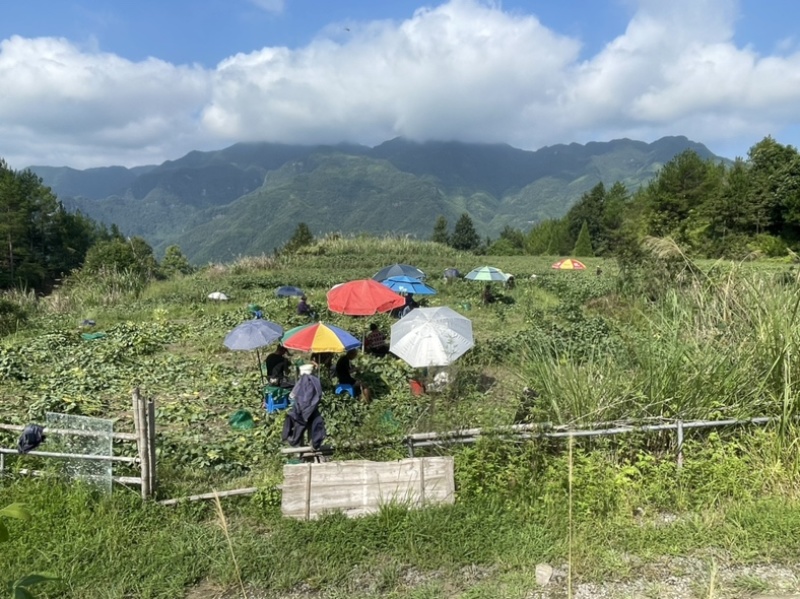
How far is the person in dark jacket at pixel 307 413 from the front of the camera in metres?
5.90

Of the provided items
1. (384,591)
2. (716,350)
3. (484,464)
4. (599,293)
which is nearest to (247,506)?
(384,591)

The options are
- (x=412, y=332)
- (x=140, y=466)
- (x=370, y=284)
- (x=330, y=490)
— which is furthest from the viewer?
(x=370, y=284)

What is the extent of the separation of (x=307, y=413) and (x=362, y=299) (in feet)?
12.2

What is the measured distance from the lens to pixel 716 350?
20.8 feet

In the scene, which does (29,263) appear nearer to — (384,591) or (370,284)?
(370,284)

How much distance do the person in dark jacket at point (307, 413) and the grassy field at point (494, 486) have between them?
30 centimetres

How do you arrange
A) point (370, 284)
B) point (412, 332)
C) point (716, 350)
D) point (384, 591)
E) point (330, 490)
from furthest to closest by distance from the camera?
point (370, 284)
point (412, 332)
point (716, 350)
point (330, 490)
point (384, 591)

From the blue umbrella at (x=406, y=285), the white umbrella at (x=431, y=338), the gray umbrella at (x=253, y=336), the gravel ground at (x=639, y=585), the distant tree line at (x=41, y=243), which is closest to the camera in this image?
the gravel ground at (x=639, y=585)

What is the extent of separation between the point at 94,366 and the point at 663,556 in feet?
32.9

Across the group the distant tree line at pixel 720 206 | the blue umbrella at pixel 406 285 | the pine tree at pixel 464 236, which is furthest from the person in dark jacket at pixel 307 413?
the pine tree at pixel 464 236

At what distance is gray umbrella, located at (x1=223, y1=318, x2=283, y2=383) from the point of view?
838cm

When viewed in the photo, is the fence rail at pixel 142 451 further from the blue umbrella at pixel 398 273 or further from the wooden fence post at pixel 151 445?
the blue umbrella at pixel 398 273

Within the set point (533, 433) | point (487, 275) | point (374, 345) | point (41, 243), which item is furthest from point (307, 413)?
point (41, 243)

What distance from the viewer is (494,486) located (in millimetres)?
5195
